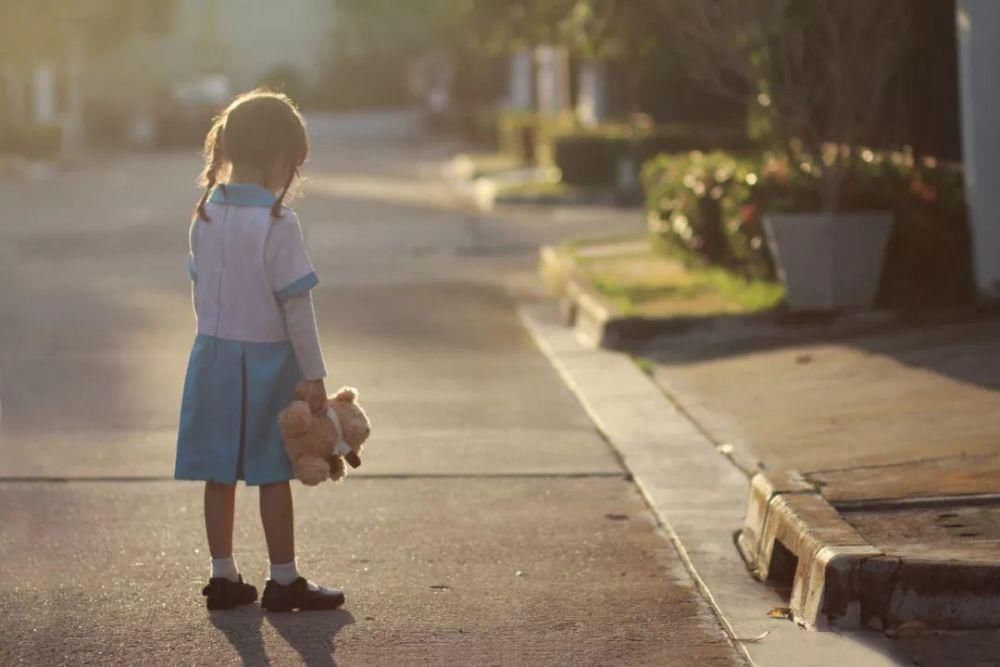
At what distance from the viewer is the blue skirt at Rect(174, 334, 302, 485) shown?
236 inches

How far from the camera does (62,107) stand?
57.4 m

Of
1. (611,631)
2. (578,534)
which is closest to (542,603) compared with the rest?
(611,631)

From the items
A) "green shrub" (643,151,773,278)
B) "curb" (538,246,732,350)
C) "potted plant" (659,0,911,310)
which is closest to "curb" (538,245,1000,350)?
"curb" (538,246,732,350)

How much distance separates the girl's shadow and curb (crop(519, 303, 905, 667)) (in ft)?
3.63

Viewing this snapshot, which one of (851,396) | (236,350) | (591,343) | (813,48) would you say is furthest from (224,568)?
(813,48)

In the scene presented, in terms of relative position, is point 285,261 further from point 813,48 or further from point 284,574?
point 813,48

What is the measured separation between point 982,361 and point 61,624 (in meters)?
5.55

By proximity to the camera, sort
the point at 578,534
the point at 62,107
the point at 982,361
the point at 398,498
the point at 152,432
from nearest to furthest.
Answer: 1. the point at 578,534
2. the point at 398,498
3. the point at 152,432
4. the point at 982,361
5. the point at 62,107

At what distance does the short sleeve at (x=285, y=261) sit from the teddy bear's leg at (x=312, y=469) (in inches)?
18.4

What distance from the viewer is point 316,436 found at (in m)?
5.94

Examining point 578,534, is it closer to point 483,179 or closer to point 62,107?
point 483,179

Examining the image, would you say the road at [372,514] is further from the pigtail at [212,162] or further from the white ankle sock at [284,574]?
the pigtail at [212,162]

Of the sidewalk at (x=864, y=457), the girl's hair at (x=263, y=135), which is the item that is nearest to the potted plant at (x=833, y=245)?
the sidewalk at (x=864, y=457)

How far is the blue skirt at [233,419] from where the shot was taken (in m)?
5.98
